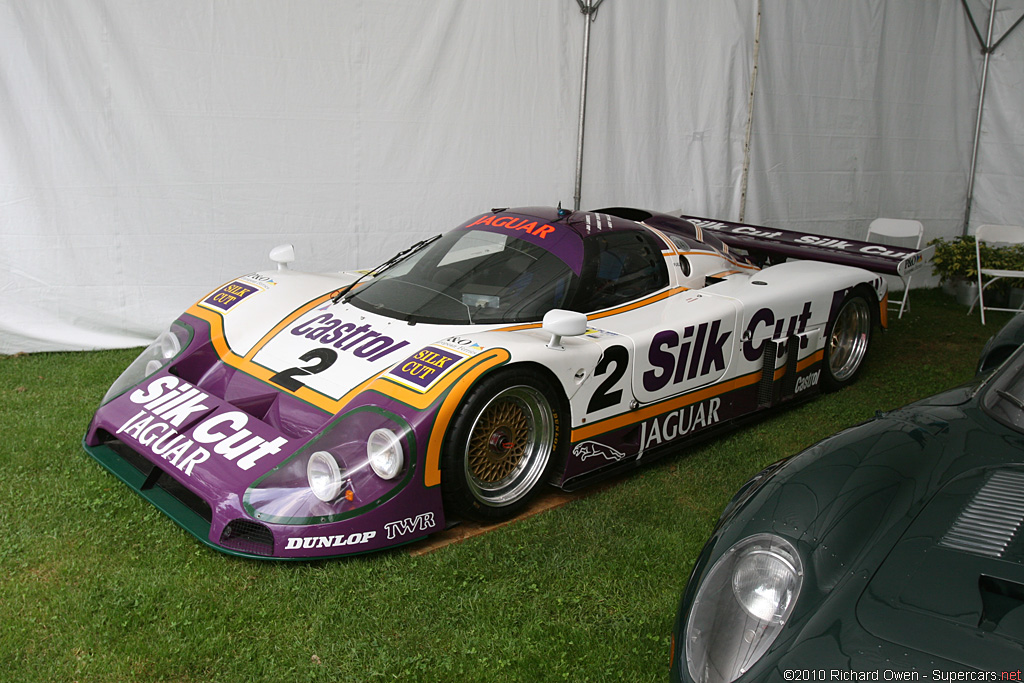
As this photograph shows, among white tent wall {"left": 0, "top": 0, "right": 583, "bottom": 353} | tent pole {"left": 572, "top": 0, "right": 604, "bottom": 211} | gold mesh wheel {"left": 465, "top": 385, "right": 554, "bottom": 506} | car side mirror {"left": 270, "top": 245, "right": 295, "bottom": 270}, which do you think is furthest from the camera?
tent pole {"left": 572, "top": 0, "right": 604, "bottom": 211}

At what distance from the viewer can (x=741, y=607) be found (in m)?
1.84

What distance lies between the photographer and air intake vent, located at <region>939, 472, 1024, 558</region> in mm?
1744

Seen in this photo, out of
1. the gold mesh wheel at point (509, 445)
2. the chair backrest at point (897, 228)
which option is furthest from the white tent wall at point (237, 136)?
the chair backrest at point (897, 228)

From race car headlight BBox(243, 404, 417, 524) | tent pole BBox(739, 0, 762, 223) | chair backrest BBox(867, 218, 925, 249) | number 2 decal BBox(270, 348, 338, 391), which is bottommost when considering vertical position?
race car headlight BBox(243, 404, 417, 524)

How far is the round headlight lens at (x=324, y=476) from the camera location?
2949mm

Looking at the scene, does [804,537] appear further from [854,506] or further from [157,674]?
[157,674]

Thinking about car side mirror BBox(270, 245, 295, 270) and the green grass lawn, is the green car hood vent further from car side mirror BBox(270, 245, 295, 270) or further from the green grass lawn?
car side mirror BBox(270, 245, 295, 270)

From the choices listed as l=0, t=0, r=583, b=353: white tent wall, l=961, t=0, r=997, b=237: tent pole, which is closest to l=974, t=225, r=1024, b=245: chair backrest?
l=961, t=0, r=997, b=237: tent pole

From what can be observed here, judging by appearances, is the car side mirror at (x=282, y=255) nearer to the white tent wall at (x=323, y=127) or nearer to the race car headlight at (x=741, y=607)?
the white tent wall at (x=323, y=127)

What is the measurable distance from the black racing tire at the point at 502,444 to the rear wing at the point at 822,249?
2293mm

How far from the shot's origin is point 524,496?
3.41 m

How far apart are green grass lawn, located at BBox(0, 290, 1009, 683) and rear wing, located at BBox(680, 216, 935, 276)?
1745 mm

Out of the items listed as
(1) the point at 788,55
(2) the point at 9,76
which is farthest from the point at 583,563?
(1) the point at 788,55

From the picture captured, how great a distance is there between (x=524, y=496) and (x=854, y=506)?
166 centimetres
